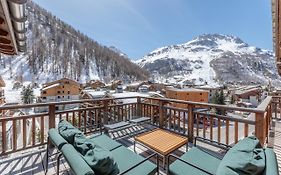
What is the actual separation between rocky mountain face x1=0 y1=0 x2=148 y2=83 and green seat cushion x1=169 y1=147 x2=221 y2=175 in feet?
190

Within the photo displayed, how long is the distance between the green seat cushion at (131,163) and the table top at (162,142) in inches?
22.1

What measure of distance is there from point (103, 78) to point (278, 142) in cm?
6695

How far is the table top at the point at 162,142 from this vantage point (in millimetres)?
2794

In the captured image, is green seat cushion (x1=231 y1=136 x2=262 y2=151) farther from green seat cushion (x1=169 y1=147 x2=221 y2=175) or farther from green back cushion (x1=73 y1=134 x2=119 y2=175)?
green back cushion (x1=73 y1=134 x2=119 y2=175)

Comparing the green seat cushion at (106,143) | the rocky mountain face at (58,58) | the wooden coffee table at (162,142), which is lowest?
the wooden coffee table at (162,142)

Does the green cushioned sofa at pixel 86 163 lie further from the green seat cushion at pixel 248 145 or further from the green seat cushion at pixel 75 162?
the green seat cushion at pixel 248 145

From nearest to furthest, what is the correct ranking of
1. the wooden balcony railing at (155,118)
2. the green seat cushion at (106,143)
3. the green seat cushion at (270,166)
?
the green seat cushion at (270,166), the green seat cushion at (106,143), the wooden balcony railing at (155,118)

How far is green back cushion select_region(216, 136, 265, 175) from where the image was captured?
1301mm

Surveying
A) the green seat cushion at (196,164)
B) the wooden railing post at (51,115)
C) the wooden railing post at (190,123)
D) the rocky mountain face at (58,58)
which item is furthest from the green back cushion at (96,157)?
the rocky mountain face at (58,58)

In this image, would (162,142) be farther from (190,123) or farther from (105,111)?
(105,111)

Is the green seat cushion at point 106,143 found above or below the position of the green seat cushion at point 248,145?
below

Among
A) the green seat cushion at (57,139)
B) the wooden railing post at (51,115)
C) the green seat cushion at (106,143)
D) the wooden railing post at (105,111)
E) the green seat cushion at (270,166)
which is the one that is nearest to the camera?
the green seat cushion at (270,166)

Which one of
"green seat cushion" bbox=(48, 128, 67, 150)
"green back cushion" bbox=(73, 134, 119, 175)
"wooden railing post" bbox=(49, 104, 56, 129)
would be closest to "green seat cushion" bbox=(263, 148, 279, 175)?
"green back cushion" bbox=(73, 134, 119, 175)

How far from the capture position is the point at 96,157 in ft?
5.05
